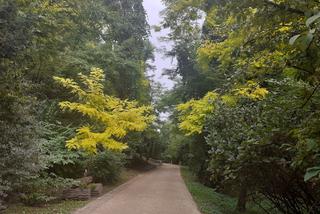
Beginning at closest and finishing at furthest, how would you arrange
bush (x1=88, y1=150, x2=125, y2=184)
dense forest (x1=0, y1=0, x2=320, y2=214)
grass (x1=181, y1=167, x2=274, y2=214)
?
dense forest (x1=0, y1=0, x2=320, y2=214) < grass (x1=181, y1=167, x2=274, y2=214) < bush (x1=88, y1=150, x2=125, y2=184)

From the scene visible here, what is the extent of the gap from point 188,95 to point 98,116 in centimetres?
941

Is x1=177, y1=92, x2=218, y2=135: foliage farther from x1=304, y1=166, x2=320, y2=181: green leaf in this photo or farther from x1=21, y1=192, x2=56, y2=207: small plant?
x1=304, y1=166, x2=320, y2=181: green leaf

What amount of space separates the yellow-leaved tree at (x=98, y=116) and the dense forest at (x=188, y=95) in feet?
0.19

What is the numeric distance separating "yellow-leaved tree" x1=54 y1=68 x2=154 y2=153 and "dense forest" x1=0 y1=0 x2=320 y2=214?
0.06 m

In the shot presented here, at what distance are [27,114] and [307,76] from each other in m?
8.28

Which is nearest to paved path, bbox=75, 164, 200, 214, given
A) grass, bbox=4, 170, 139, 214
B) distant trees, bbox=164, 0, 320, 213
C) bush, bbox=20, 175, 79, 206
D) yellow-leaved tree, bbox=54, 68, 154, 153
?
grass, bbox=4, 170, 139, 214

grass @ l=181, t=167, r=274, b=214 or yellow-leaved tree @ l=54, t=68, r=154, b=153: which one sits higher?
yellow-leaved tree @ l=54, t=68, r=154, b=153

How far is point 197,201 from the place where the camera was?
1666 cm

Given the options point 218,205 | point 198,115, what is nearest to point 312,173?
point 218,205

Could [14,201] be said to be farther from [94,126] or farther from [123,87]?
[123,87]

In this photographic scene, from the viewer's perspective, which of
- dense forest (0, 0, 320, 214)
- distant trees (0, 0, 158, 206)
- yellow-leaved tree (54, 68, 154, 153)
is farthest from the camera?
yellow-leaved tree (54, 68, 154, 153)

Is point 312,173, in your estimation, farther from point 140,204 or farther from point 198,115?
point 198,115

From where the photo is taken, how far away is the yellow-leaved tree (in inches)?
671

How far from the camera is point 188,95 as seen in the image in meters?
26.0
